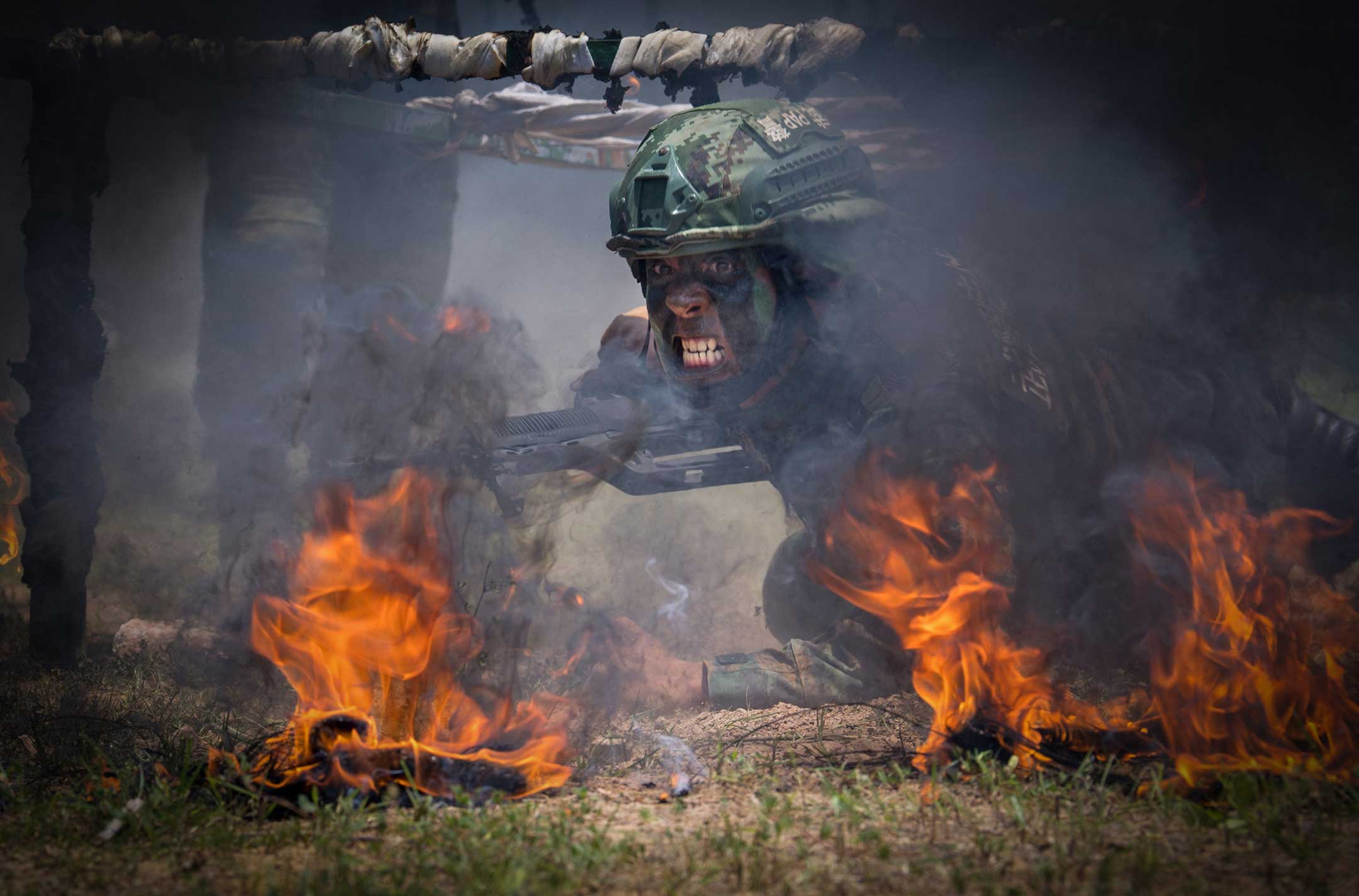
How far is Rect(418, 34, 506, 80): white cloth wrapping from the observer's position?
6.20 m

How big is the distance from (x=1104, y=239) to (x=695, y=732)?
4571 mm

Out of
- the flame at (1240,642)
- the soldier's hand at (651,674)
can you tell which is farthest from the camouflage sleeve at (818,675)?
the flame at (1240,642)

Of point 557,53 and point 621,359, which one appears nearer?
point 557,53

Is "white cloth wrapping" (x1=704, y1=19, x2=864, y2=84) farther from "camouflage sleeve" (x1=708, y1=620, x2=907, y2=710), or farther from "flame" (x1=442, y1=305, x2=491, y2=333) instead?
"camouflage sleeve" (x1=708, y1=620, x2=907, y2=710)

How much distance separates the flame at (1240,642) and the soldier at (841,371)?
1.32 ft

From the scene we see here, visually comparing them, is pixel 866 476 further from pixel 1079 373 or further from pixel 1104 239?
pixel 1104 239

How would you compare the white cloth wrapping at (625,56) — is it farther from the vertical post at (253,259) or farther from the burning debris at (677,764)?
the burning debris at (677,764)

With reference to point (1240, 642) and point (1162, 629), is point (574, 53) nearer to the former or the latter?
point (1162, 629)

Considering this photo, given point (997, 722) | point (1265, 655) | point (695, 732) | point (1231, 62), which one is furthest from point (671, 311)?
point (1231, 62)

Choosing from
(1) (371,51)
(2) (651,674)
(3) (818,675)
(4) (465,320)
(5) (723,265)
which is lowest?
(2) (651,674)

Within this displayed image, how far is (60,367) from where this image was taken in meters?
6.81

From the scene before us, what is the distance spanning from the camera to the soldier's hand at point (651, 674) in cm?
556

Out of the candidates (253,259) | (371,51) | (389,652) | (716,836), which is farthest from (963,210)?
(253,259)

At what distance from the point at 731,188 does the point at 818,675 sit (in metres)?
2.78
